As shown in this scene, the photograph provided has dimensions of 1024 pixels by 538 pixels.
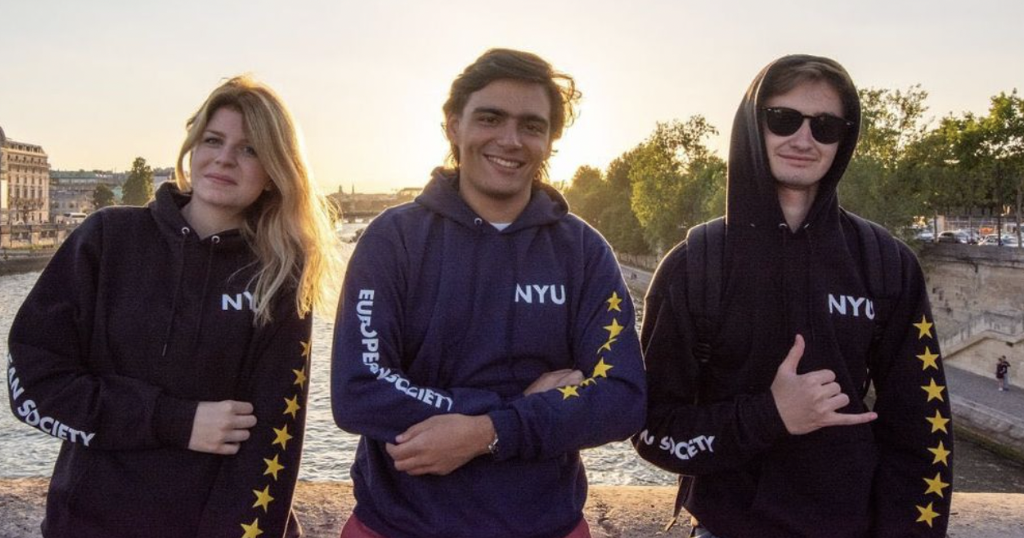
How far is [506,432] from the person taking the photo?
65.4 inches

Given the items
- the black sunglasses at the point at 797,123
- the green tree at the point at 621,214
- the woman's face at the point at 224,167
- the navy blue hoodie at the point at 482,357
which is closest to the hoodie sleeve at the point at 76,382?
the woman's face at the point at 224,167

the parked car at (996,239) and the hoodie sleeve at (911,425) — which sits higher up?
the parked car at (996,239)

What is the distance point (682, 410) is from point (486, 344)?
0.51m

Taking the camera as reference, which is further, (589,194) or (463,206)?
(589,194)

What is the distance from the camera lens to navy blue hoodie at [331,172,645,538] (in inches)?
67.2

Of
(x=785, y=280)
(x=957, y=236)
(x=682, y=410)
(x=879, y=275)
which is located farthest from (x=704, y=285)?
(x=957, y=236)

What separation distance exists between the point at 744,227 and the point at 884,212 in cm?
2441

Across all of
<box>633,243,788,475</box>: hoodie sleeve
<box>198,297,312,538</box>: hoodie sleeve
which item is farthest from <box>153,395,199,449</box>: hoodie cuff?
<box>633,243,788,475</box>: hoodie sleeve

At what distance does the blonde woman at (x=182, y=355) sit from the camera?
1809mm

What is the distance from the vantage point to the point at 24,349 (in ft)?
5.96

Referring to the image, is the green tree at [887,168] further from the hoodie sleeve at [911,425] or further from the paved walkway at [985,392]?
the hoodie sleeve at [911,425]

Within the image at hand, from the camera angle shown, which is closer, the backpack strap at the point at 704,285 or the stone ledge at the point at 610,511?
the backpack strap at the point at 704,285

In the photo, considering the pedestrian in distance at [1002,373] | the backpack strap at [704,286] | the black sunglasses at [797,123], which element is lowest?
the pedestrian in distance at [1002,373]

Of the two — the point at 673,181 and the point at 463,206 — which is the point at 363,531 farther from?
the point at 673,181
